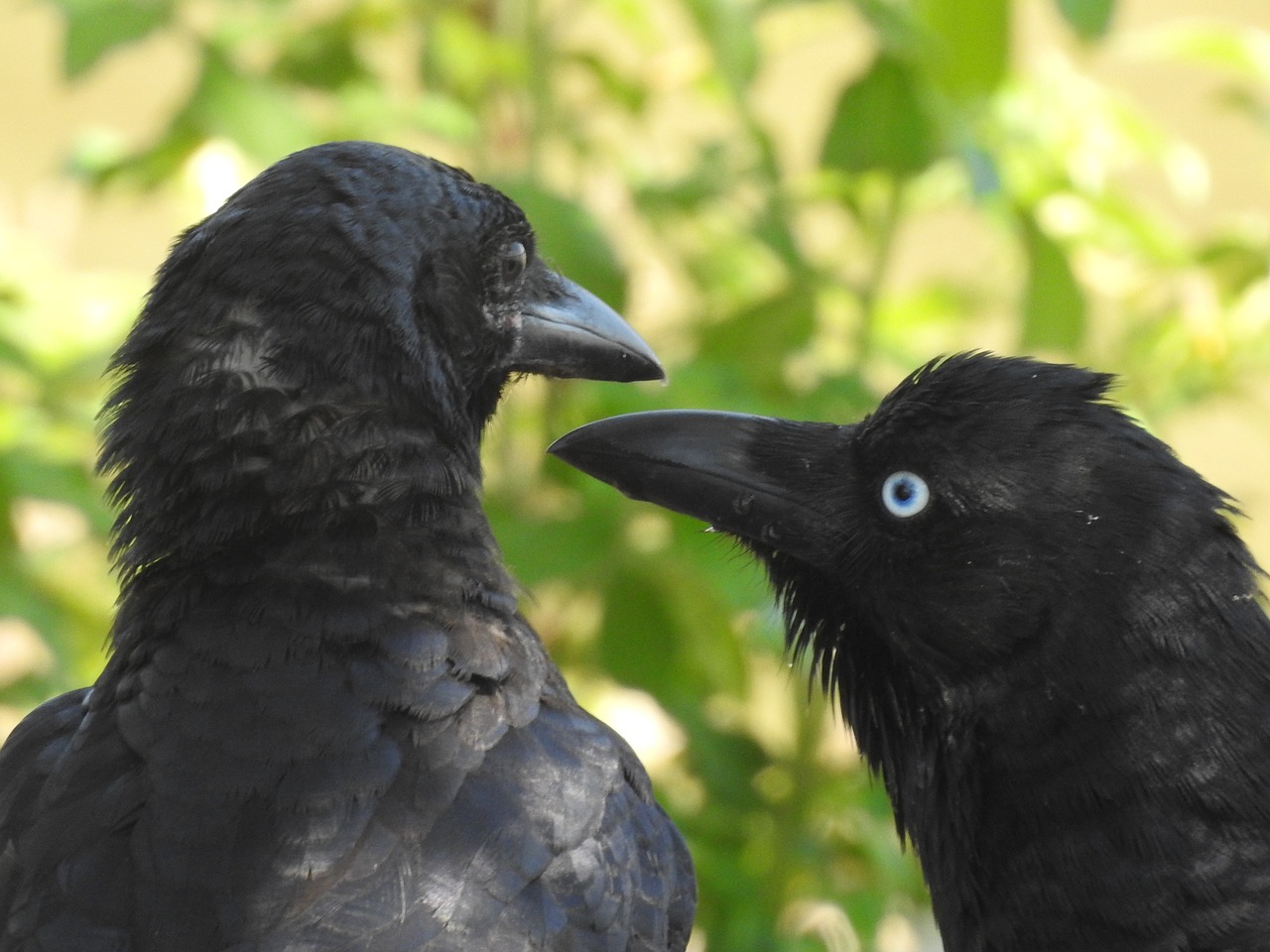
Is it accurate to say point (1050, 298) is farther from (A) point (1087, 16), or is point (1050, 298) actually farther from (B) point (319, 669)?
(B) point (319, 669)

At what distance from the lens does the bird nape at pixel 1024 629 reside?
1905mm

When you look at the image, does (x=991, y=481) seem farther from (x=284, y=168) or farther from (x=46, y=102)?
(x=46, y=102)

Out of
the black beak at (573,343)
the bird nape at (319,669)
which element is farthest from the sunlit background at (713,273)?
the bird nape at (319,669)

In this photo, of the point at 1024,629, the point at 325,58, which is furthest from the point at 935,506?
the point at 325,58

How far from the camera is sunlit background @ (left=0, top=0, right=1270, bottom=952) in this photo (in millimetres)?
3367

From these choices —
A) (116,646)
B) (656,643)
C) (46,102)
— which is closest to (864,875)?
(656,643)

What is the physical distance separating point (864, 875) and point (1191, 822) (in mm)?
2096

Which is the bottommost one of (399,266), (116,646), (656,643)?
(116,646)

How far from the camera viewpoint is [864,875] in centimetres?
392

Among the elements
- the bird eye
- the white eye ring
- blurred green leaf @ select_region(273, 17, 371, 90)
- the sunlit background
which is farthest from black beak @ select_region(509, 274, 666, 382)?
blurred green leaf @ select_region(273, 17, 371, 90)

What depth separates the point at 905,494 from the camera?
219 centimetres

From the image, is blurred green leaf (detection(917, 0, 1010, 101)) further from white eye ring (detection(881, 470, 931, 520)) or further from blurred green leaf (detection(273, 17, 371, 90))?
blurred green leaf (detection(273, 17, 371, 90))

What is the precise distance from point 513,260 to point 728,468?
1.52 ft

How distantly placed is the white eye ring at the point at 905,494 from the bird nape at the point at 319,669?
1.58ft
